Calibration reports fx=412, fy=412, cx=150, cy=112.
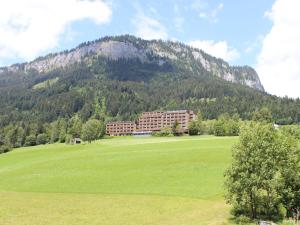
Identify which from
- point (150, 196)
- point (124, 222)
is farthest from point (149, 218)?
point (150, 196)

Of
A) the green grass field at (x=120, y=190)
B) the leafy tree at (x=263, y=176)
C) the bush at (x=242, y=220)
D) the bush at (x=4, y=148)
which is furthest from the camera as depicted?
the bush at (x=4, y=148)

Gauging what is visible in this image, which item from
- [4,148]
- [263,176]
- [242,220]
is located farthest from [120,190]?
[4,148]

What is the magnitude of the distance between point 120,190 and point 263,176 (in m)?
28.7

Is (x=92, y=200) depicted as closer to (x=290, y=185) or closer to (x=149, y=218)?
(x=149, y=218)

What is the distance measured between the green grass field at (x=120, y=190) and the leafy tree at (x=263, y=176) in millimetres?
3612

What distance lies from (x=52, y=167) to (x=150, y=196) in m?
43.4

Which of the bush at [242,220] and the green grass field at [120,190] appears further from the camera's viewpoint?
the green grass field at [120,190]

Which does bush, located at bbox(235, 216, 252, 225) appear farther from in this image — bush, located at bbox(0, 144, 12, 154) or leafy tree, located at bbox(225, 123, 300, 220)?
bush, located at bbox(0, 144, 12, 154)

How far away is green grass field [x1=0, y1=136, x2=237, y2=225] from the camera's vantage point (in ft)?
163

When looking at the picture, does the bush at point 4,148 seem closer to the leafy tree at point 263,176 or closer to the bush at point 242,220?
the leafy tree at point 263,176

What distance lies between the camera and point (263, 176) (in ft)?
155

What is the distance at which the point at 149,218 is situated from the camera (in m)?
48.7

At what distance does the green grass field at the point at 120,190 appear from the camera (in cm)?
4972

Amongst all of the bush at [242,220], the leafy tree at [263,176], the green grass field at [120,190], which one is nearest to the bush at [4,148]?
the green grass field at [120,190]
